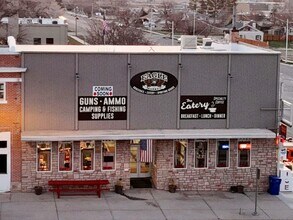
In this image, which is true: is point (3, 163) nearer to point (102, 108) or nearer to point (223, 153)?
point (102, 108)

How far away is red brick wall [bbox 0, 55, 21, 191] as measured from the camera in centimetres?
3017

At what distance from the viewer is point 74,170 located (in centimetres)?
3086

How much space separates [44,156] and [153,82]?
17.1 ft

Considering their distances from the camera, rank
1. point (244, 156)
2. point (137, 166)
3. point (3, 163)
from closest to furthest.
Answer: point (3, 163) → point (244, 156) → point (137, 166)

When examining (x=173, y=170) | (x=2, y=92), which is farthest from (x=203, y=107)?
(x=2, y=92)

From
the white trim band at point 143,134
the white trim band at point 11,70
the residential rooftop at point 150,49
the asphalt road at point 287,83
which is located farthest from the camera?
the asphalt road at point 287,83

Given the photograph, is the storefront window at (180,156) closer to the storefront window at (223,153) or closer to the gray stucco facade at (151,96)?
the gray stucco facade at (151,96)

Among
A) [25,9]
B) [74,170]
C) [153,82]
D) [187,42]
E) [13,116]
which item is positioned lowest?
[74,170]

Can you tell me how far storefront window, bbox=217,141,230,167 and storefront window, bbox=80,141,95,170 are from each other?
512cm

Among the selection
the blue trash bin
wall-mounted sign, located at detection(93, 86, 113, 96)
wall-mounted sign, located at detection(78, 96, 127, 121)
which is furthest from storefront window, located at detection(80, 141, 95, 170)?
the blue trash bin

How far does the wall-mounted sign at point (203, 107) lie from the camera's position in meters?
31.7

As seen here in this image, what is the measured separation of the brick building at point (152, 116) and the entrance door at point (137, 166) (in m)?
0.05

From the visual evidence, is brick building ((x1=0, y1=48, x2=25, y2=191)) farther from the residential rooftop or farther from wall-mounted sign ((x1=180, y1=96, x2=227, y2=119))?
wall-mounted sign ((x1=180, y1=96, x2=227, y2=119))

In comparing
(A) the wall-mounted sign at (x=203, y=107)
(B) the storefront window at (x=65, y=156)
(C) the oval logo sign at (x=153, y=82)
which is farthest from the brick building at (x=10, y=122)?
(A) the wall-mounted sign at (x=203, y=107)
